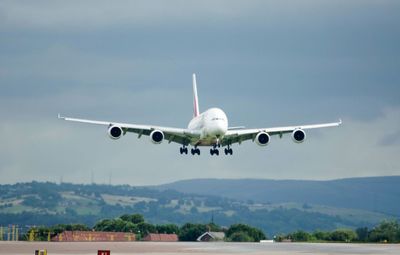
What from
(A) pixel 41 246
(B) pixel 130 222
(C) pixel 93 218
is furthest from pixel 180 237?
(C) pixel 93 218

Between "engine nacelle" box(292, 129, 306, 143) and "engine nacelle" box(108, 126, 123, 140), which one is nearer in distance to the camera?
"engine nacelle" box(108, 126, 123, 140)

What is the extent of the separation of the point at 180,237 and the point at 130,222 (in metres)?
15.5

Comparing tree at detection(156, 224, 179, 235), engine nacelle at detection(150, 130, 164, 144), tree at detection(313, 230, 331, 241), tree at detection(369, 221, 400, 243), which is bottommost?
tree at detection(369, 221, 400, 243)

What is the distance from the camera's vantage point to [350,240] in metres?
109

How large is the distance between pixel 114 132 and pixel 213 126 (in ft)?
31.7

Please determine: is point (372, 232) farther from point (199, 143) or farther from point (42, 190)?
point (42, 190)

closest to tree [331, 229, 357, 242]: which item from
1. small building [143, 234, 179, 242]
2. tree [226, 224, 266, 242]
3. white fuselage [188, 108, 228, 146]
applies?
tree [226, 224, 266, 242]

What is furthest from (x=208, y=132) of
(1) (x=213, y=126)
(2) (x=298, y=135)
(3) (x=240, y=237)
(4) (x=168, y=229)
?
(4) (x=168, y=229)

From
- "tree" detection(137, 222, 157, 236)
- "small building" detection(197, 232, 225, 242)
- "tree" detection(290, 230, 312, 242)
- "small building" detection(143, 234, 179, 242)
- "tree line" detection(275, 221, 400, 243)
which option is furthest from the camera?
"tree" detection(137, 222, 157, 236)

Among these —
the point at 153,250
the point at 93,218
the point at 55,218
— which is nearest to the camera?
the point at 153,250

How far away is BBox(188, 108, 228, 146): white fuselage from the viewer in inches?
3703

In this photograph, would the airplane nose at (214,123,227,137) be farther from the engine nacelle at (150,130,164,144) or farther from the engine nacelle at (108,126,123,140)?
the engine nacelle at (108,126,123,140)

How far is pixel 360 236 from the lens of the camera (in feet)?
361

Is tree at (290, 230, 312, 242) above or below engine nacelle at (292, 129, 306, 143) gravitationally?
below
